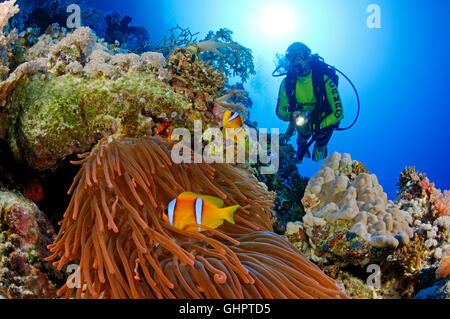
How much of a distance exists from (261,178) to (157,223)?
2595 millimetres

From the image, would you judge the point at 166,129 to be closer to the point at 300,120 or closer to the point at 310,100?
the point at 300,120

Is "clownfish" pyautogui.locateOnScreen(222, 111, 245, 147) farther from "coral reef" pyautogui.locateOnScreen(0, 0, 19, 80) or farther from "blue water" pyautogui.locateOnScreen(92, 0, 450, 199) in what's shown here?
"blue water" pyautogui.locateOnScreen(92, 0, 450, 199)

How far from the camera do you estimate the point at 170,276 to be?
1337 millimetres

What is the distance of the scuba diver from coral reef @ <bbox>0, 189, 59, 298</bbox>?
18.1 ft

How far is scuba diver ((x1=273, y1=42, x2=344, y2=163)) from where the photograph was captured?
6.04 metres

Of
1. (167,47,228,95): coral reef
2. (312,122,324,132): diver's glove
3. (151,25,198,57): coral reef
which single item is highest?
(151,25,198,57): coral reef

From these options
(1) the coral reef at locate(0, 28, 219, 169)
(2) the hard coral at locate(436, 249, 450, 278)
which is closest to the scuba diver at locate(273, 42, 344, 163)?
(2) the hard coral at locate(436, 249, 450, 278)

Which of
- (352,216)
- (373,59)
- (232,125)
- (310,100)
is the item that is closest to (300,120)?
(310,100)

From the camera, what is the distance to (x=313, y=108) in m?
6.17

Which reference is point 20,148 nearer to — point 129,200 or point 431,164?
point 129,200

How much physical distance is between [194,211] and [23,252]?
120 centimetres

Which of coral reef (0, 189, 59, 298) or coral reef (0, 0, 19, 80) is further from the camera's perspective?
coral reef (0, 0, 19, 80)

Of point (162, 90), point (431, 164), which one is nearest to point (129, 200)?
point (162, 90)

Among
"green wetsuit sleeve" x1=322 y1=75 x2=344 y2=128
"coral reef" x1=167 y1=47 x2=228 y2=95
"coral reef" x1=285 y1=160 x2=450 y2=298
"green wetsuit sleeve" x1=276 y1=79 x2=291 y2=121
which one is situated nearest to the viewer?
"coral reef" x1=285 y1=160 x2=450 y2=298
